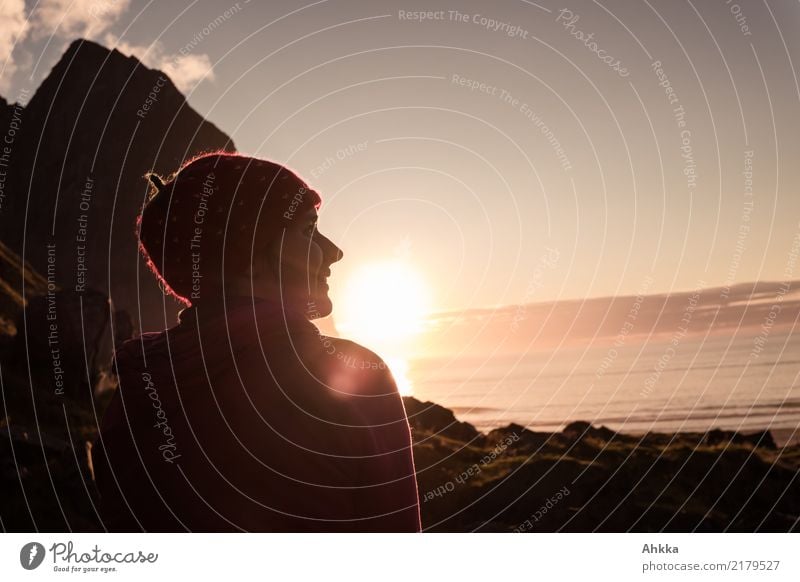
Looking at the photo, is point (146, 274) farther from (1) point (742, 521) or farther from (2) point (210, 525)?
(2) point (210, 525)

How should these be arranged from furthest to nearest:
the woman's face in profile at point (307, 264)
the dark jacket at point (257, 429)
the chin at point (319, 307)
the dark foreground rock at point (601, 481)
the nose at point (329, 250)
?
the dark foreground rock at point (601, 481), the nose at point (329, 250), the chin at point (319, 307), the woman's face in profile at point (307, 264), the dark jacket at point (257, 429)

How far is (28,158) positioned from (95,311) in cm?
3729

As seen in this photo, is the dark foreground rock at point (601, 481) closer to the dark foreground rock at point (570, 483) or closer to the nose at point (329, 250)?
the dark foreground rock at point (570, 483)

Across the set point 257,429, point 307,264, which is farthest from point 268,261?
point 257,429

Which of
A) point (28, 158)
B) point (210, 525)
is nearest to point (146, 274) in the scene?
point (28, 158)

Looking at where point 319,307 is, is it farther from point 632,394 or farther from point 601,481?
point 632,394

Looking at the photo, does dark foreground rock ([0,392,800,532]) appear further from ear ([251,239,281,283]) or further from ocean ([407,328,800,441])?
ear ([251,239,281,283])

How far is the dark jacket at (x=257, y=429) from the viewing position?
154 inches

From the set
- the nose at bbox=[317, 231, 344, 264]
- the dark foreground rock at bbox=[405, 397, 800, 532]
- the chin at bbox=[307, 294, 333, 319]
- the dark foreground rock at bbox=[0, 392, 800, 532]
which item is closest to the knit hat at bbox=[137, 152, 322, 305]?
the nose at bbox=[317, 231, 344, 264]

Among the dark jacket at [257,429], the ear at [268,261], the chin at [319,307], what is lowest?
the dark jacket at [257,429]

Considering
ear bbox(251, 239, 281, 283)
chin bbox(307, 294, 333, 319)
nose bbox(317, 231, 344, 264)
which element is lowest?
chin bbox(307, 294, 333, 319)

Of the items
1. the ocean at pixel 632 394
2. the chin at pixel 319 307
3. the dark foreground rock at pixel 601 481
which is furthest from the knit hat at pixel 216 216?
the dark foreground rock at pixel 601 481

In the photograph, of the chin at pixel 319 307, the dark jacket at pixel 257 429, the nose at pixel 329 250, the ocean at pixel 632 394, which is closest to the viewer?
the dark jacket at pixel 257 429

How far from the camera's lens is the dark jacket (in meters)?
3.92
